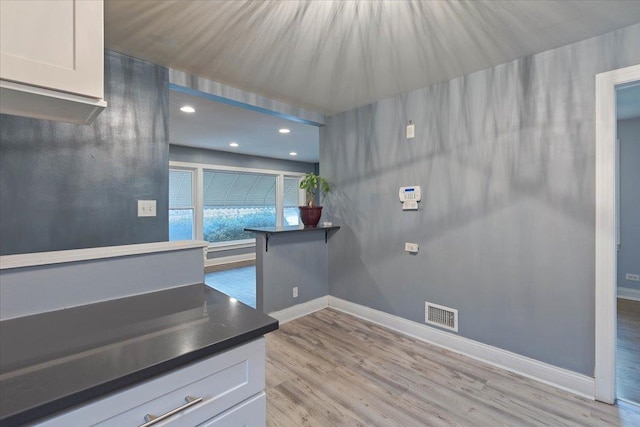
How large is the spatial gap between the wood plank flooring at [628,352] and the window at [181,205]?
6.21 metres

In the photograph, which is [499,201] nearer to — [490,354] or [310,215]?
[490,354]

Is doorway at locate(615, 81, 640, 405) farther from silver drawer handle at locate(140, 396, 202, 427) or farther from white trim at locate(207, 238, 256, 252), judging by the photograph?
white trim at locate(207, 238, 256, 252)

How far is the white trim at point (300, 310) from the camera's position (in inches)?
124

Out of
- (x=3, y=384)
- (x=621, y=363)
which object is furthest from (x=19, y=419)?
(x=621, y=363)

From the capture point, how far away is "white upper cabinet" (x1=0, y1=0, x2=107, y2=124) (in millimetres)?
888

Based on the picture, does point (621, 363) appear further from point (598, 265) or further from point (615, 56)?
point (615, 56)

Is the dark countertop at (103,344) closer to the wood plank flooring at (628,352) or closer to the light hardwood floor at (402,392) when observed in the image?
the light hardwood floor at (402,392)

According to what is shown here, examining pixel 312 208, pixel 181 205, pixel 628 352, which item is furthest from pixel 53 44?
pixel 181 205

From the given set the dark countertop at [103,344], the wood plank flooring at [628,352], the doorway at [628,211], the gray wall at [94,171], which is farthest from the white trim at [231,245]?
the doorway at [628,211]

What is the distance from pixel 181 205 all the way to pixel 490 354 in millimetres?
5594

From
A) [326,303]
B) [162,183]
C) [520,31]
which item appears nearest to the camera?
[520,31]

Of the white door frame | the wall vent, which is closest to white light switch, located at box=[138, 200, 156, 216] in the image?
the wall vent

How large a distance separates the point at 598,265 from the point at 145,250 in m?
2.58

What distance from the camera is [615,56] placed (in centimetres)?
185
